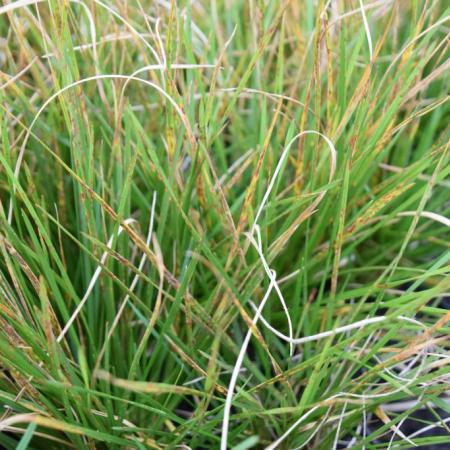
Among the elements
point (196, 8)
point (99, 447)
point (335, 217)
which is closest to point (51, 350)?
point (99, 447)

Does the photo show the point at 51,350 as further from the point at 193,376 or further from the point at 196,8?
the point at 196,8

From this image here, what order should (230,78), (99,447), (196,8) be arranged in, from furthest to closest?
(196,8) < (230,78) < (99,447)

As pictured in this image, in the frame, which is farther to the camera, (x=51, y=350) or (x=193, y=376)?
(x=193, y=376)

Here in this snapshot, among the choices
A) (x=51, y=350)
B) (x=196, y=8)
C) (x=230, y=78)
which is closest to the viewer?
(x=51, y=350)

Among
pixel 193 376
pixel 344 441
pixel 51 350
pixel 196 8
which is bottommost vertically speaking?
pixel 344 441

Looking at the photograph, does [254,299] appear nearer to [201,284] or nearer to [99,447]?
[201,284]

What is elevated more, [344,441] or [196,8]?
[196,8]
